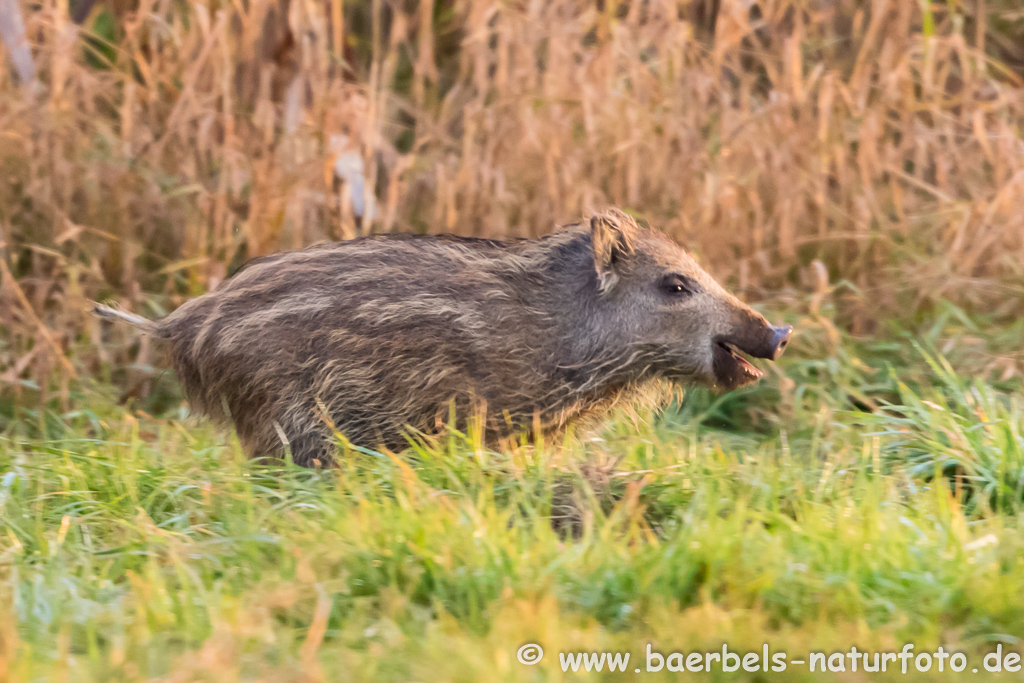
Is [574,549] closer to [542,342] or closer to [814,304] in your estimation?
[542,342]

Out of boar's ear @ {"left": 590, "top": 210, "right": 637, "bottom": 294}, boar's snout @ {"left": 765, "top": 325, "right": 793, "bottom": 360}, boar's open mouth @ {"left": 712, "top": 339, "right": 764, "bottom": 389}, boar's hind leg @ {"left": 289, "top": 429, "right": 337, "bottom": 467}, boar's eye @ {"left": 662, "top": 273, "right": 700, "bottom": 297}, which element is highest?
boar's ear @ {"left": 590, "top": 210, "right": 637, "bottom": 294}

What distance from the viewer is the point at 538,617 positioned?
246cm

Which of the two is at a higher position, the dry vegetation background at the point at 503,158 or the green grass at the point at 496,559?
the dry vegetation background at the point at 503,158

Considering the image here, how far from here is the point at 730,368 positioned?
4.04m

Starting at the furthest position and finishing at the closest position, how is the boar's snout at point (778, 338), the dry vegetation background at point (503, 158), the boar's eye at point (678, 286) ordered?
the dry vegetation background at point (503, 158)
the boar's eye at point (678, 286)
the boar's snout at point (778, 338)

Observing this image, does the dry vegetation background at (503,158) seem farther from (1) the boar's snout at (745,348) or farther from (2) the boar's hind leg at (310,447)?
(2) the boar's hind leg at (310,447)

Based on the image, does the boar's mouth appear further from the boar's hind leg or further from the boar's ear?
the boar's hind leg

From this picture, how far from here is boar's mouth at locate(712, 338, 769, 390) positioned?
4.02m

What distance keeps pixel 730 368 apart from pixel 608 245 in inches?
23.4

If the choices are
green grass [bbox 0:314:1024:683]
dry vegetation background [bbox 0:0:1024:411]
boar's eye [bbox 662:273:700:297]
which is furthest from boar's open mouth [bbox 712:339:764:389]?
dry vegetation background [bbox 0:0:1024:411]

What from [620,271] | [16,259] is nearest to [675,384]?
[620,271]

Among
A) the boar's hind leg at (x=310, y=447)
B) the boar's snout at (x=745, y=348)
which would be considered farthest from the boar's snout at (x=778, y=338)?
the boar's hind leg at (x=310, y=447)

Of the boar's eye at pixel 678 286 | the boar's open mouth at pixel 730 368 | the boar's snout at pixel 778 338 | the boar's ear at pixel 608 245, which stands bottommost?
the boar's open mouth at pixel 730 368

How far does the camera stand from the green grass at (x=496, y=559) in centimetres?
245
